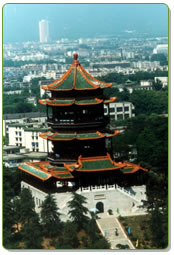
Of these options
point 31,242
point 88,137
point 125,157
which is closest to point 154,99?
point 125,157

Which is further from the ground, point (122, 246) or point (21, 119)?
point (21, 119)

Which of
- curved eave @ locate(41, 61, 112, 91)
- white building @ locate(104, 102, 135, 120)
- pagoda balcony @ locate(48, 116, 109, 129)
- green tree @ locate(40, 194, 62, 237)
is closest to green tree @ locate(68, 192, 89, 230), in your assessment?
green tree @ locate(40, 194, 62, 237)

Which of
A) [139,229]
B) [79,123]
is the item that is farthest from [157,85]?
[139,229]

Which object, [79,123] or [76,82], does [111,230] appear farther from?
[76,82]

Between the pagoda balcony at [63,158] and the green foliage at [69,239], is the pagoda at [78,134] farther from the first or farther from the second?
the green foliage at [69,239]

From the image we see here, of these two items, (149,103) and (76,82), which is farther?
(149,103)

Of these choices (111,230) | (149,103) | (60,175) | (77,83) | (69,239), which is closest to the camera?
(69,239)

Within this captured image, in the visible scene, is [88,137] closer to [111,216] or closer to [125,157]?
[111,216]
